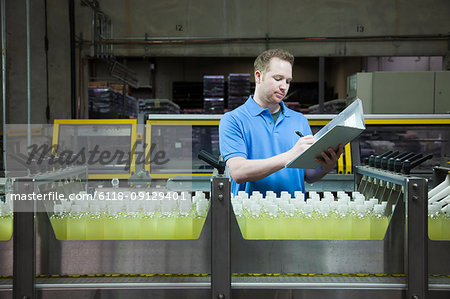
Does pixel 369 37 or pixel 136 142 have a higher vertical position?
pixel 369 37

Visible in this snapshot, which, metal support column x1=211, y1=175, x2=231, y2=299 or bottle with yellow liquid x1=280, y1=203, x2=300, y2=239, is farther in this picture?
bottle with yellow liquid x1=280, y1=203, x2=300, y2=239

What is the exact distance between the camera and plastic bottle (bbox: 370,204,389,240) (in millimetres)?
1552

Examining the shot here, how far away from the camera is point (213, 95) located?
6.43 metres

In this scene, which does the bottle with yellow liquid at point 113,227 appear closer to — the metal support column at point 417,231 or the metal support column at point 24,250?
the metal support column at point 24,250

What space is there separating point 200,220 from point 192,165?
2.74m

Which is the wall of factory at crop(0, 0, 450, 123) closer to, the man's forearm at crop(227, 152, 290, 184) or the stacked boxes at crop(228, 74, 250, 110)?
the stacked boxes at crop(228, 74, 250, 110)

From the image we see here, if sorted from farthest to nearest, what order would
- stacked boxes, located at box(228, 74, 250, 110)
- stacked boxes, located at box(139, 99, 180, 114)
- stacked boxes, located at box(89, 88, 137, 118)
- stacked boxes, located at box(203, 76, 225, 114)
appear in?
stacked boxes, located at box(89, 88, 137, 118) → stacked boxes, located at box(228, 74, 250, 110) → stacked boxes, located at box(203, 76, 225, 114) → stacked boxes, located at box(139, 99, 180, 114)

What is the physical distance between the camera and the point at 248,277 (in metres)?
1.50

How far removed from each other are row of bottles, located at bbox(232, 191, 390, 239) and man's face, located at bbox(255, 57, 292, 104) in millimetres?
785

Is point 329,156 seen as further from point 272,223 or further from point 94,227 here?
point 94,227

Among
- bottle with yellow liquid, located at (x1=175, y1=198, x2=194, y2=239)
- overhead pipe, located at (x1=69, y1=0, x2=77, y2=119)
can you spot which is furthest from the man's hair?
overhead pipe, located at (x1=69, y1=0, x2=77, y2=119)

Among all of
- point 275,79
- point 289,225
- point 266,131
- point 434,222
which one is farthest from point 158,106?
point 434,222

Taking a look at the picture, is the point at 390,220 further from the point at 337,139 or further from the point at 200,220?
Answer: the point at 200,220

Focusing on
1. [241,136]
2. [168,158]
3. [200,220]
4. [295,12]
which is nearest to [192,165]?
[168,158]
